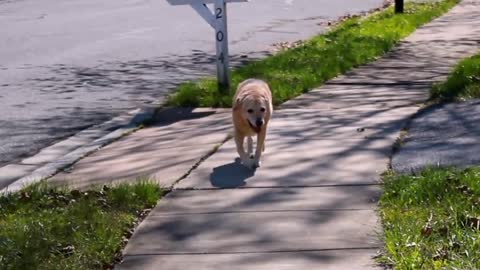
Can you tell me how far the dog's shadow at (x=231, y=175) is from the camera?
323 inches

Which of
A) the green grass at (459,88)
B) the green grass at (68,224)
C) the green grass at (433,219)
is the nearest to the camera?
the green grass at (433,219)

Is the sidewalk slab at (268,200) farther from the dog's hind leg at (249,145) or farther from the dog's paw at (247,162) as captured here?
the dog's hind leg at (249,145)

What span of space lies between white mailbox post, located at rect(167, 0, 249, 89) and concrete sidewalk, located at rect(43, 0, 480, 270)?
102 centimetres

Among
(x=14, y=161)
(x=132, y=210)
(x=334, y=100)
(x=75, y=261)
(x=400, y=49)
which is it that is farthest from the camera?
(x=400, y=49)

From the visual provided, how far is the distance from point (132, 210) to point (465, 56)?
1012 cm

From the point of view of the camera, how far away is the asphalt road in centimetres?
1253

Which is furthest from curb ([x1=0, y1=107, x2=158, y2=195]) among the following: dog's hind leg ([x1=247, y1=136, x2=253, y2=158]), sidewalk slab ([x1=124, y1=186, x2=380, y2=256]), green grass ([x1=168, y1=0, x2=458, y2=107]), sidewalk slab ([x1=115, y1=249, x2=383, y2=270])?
sidewalk slab ([x1=115, y1=249, x2=383, y2=270])

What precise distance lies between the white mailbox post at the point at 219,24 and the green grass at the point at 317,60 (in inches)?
7.6

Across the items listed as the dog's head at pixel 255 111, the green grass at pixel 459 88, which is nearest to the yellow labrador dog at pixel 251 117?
the dog's head at pixel 255 111

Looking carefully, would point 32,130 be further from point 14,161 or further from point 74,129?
point 14,161

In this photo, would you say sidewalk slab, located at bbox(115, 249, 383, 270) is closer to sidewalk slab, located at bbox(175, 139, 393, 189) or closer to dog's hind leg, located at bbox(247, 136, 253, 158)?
sidewalk slab, located at bbox(175, 139, 393, 189)

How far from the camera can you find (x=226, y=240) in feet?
→ 22.0

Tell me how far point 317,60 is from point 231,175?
7.47 metres

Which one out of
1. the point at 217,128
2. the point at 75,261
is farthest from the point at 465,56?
the point at 75,261
